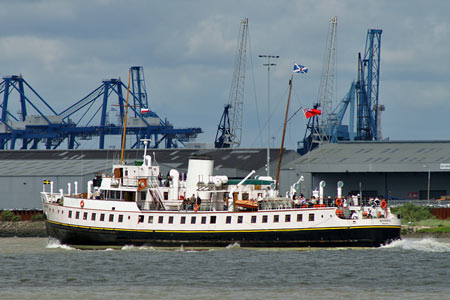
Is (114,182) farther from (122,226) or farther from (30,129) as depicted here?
(30,129)

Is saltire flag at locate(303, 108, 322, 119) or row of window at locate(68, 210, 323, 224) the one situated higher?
saltire flag at locate(303, 108, 322, 119)

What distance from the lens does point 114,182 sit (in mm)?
68000

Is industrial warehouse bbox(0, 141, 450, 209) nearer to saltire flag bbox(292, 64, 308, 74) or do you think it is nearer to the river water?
saltire flag bbox(292, 64, 308, 74)

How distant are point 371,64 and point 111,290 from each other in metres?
145

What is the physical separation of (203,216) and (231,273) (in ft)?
41.0

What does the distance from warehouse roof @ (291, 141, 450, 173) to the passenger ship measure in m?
44.9

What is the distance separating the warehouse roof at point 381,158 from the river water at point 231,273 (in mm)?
46054

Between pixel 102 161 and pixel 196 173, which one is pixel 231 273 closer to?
pixel 196 173

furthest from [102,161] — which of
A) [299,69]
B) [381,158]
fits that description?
[299,69]

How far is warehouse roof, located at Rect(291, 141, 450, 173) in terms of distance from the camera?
111 metres

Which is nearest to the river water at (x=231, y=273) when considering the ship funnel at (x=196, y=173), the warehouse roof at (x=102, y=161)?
the ship funnel at (x=196, y=173)

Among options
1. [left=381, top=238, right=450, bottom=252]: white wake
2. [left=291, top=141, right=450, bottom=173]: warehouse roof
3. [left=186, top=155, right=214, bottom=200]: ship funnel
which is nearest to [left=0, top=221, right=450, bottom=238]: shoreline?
[left=291, top=141, right=450, bottom=173]: warehouse roof

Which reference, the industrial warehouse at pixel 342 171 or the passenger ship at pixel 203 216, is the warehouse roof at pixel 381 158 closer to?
the industrial warehouse at pixel 342 171

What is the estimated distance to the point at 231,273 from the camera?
51.7 meters
